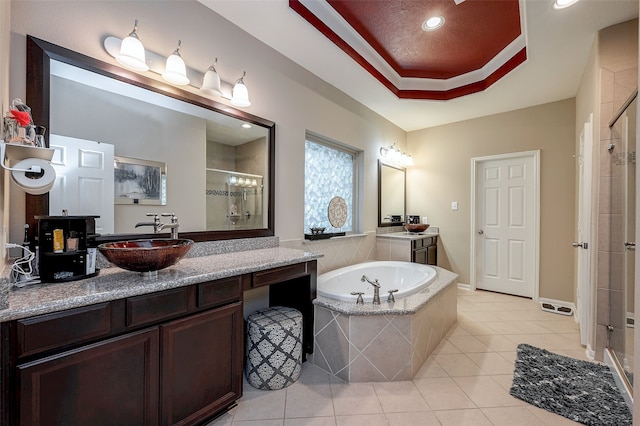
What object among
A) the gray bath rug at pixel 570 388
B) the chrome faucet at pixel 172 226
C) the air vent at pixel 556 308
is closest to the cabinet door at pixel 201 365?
the chrome faucet at pixel 172 226

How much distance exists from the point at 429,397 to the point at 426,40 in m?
2.93

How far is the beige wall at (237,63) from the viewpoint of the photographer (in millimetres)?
1339

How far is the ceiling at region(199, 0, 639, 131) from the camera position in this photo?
6.56 feet

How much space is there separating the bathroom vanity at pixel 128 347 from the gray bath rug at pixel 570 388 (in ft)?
6.17

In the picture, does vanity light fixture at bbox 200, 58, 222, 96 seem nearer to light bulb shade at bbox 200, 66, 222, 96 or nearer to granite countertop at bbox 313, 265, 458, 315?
light bulb shade at bbox 200, 66, 222, 96

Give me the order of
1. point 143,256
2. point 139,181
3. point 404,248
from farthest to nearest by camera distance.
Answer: point 404,248
point 139,181
point 143,256

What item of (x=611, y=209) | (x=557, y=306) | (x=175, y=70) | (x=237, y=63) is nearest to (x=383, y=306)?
(x=611, y=209)

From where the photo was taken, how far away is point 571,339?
251 cm

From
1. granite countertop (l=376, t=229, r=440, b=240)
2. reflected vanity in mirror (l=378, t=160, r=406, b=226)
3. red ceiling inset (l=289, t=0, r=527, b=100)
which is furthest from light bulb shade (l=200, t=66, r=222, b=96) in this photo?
granite countertop (l=376, t=229, r=440, b=240)

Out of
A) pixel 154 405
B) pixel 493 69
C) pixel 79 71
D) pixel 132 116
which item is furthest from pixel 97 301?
pixel 493 69

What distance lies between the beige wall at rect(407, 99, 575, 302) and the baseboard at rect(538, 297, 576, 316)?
0.06 m

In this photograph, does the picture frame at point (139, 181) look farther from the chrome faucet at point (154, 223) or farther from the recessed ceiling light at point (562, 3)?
the recessed ceiling light at point (562, 3)

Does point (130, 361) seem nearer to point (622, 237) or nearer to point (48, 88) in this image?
point (48, 88)

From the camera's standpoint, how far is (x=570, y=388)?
181 cm
